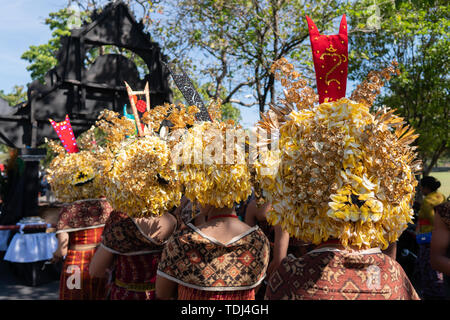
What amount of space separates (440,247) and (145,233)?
219cm

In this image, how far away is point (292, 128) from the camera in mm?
1717

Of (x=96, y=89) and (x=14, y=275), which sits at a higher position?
(x=96, y=89)

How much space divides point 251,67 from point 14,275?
7.83 metres

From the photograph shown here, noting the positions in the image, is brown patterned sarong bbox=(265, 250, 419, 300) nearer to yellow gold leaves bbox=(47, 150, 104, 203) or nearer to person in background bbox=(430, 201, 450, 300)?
person in background bbox=(430, 201, 450, 300)

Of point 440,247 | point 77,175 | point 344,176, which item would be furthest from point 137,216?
point 440,247

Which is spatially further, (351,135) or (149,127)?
(149,127)

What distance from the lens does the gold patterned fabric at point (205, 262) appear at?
2.12 meters

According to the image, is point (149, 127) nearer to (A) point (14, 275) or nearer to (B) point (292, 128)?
(B) point (292, 128)

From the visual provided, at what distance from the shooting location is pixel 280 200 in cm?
172

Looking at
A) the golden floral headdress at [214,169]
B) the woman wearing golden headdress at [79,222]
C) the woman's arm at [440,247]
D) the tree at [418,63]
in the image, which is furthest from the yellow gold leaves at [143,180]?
the tree at [418,63]

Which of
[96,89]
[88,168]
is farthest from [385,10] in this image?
[88,168]

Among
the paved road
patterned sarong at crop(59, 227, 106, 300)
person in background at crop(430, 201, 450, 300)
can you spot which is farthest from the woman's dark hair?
the paved road

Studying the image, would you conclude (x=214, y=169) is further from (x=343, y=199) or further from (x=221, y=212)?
(x=343, y=199)

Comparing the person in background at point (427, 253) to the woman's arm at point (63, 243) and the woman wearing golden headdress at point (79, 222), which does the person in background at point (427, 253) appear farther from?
the woman's arm at point (63, 243)
